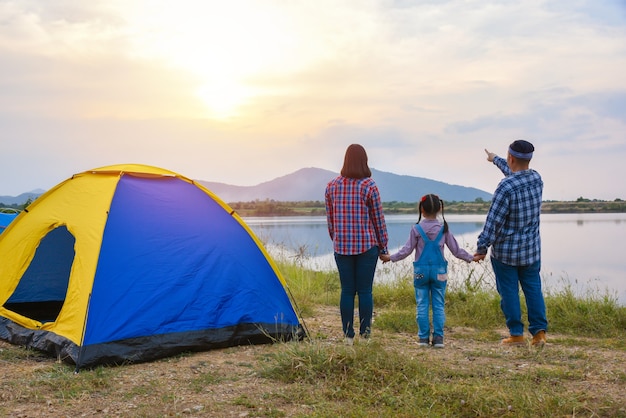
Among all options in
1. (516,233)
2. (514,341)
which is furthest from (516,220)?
(514,341)

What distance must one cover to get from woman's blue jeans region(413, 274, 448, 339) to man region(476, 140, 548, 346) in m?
0.54

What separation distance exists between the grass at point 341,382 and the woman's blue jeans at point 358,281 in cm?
51

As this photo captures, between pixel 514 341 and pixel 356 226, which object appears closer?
pixel 356 226

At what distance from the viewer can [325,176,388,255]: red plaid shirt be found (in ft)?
19.4

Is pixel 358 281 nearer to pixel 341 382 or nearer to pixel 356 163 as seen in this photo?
pixel 356 163

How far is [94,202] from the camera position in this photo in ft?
20.5

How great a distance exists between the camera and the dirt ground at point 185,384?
4.42 metres

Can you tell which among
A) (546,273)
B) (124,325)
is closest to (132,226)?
(124,325)

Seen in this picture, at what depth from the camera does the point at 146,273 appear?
5996mm

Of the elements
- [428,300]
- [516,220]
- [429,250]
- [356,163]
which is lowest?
[428,300]

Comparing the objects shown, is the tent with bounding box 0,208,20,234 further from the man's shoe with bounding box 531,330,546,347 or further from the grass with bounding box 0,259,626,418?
the man's shoe with bounding box 531,330,546,347

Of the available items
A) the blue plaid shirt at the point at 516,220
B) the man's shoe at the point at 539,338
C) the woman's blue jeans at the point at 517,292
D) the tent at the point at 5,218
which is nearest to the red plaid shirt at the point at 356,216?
the blue plaid shirt at the point at 516,220

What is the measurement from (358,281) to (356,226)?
1.85 feet

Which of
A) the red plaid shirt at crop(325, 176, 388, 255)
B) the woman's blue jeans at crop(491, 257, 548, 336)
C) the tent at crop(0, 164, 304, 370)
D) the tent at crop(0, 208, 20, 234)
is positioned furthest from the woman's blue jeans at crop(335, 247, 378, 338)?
the tent at crop(0, 208, 20, 234)
